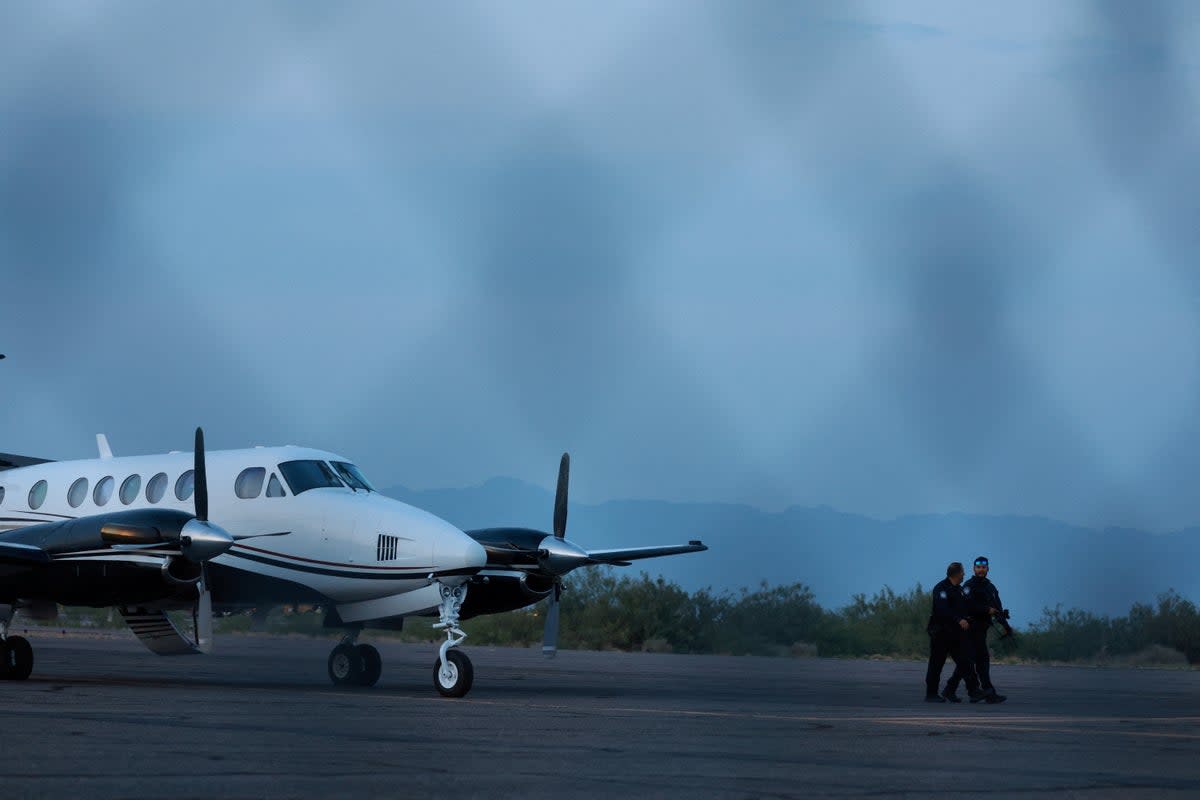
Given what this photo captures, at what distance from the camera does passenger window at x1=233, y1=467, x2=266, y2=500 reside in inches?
852

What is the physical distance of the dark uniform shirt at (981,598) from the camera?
21203 mm

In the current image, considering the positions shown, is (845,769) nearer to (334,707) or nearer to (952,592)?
(334,707)

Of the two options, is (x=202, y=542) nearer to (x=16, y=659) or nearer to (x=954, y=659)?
(x=16, y=659)

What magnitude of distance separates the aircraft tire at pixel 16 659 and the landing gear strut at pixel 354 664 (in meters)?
3.97

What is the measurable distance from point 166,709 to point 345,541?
18.5ft

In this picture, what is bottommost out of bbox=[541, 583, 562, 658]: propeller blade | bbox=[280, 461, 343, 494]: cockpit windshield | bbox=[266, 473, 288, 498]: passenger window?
bbox=[541, 583, 562, 658]: propeller blade

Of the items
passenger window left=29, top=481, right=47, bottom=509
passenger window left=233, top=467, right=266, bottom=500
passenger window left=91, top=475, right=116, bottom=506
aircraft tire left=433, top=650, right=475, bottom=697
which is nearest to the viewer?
aircraft tire left=433, top=650, right=475, bottom=697

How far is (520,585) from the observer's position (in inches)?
851

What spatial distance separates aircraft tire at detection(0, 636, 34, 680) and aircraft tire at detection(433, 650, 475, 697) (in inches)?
233

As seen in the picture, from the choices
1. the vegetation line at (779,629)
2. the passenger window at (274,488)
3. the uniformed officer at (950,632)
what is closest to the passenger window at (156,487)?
the passenger window at (274,488)

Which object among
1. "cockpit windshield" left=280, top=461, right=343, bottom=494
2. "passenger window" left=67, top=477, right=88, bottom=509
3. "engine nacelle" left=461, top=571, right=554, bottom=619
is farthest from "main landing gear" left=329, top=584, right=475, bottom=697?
"passenger window" left=67, top=477, right=88, bottom=509

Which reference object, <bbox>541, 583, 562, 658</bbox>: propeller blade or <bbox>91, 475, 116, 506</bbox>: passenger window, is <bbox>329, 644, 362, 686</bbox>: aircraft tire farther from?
<bbox>91, 475, 116, 506</bbox>: passenger window

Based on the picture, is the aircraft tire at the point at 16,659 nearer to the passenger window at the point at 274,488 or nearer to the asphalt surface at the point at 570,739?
the asphalt surface at the point at 570,739

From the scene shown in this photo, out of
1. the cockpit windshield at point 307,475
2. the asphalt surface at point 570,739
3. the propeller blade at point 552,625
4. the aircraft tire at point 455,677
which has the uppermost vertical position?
the cockpit windshield at point 307,475
